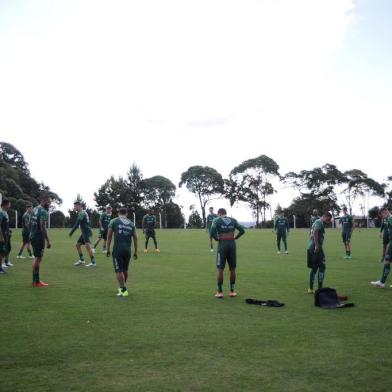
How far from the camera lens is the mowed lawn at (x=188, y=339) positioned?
17.4 feet

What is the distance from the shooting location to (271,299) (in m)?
10.4

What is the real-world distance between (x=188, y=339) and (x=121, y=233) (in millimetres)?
4206

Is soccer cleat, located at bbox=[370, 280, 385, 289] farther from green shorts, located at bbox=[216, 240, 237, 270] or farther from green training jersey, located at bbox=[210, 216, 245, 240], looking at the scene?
green training jersey, located at bbox=[210, 216, 245, 240]

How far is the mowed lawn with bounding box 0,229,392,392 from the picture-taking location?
529 centimetres

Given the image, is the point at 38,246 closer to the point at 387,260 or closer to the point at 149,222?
the point at 387,260

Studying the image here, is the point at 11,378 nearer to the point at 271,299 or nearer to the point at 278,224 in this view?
the point at 271,299

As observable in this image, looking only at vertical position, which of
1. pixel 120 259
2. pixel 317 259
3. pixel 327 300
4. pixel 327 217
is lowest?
pixel 327 300

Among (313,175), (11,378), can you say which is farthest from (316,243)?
(313,175)

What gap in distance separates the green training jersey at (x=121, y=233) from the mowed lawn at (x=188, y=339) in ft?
3.83

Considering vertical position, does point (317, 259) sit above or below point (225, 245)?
below

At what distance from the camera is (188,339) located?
6.96m

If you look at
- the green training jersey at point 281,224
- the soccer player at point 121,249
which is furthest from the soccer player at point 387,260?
the green training jersey at point 281,224

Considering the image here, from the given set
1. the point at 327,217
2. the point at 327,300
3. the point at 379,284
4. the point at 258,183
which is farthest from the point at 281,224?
the point at 258,183

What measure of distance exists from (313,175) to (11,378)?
98.8 m
